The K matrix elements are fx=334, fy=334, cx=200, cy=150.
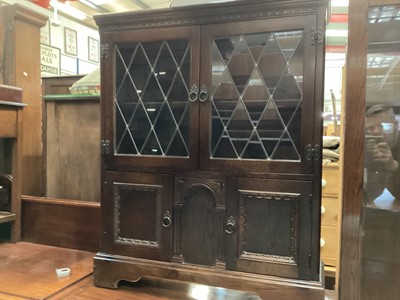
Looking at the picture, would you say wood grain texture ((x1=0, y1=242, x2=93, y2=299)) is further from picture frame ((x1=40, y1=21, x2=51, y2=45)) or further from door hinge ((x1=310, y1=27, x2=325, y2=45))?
picture frame ((x1=40, y1=21, x2=51, y2=45))

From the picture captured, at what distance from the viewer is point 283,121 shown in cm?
105

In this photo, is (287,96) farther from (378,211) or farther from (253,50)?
(378,211)

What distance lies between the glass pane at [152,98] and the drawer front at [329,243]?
101 cm

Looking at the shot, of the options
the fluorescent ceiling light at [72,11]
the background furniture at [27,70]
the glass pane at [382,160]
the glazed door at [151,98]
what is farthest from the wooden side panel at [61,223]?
the fluorescent ceiling light at [72,11]

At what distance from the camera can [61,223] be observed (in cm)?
157

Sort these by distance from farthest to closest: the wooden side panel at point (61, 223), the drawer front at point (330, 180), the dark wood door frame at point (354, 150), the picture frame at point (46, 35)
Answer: the picture frame at point (46, 35) < the drawer front at point (330, 180) < the wooden side panel at point (61, 223) < the dark wood door frame at point (354, 150)

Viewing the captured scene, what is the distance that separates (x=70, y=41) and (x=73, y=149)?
4077 mm

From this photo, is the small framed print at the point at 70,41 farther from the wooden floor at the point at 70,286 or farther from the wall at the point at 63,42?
the wooden floor at the point at 70,286

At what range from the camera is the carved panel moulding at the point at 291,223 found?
1022mm

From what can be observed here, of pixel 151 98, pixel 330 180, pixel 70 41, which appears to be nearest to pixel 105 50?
pixel 151 98

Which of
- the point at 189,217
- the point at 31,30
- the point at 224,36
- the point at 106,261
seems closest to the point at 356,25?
the point at 224,36

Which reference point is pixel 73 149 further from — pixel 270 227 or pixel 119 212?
pixel 270 227

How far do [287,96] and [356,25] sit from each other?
274mm

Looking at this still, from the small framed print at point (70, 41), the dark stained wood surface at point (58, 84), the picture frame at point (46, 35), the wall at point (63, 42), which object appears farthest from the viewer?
the small framed print at point (70, 41)
